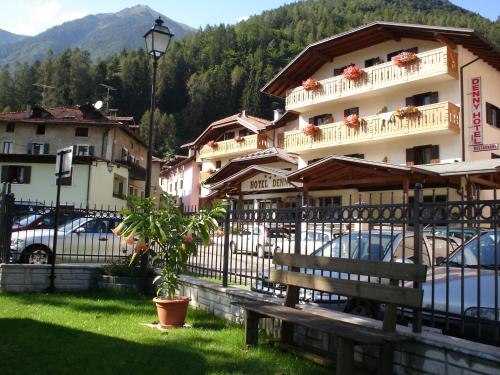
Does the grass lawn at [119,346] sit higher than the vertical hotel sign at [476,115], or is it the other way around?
the vertical hotel sign at [476,115]

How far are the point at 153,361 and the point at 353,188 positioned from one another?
22489mm

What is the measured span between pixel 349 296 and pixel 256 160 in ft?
103

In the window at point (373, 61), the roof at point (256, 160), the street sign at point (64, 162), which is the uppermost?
the window at point (373, 61)

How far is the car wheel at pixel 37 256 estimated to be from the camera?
422 inches

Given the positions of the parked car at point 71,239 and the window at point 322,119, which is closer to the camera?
the parked car at point 71,239

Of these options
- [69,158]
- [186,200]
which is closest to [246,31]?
[186,200]

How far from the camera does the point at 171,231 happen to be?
274 inches

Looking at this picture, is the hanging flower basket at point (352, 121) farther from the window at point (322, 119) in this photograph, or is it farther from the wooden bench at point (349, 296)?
the wooden bench at point (349, 296)

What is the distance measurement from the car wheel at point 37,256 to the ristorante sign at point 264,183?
18.6 meters

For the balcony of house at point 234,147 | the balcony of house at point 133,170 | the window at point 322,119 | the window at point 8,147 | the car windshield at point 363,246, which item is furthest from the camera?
the window at point 8,147

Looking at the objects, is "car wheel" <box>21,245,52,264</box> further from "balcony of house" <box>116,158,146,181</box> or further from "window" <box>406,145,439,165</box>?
"balcony of house" <box>116,158,146,181</box>

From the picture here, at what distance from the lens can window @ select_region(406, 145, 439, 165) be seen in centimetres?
2453

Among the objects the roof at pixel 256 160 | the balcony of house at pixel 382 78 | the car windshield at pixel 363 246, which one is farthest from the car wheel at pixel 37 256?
the roof at pixel 256 160

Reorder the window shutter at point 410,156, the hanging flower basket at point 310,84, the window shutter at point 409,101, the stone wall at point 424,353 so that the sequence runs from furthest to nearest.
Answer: the hanging flower basket at point 310,84 → the window shutter at point 409,101 → the window shutter at point 410,156 → the stone wall at point 424,353
